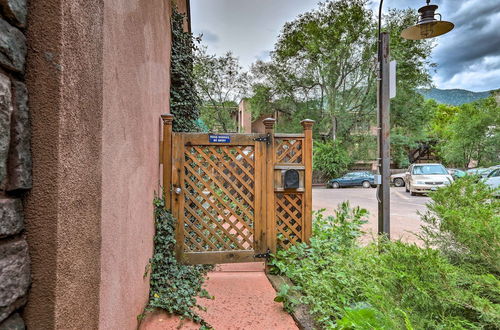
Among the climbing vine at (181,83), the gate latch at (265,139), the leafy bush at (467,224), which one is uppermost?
the climbing vine at (181,83)

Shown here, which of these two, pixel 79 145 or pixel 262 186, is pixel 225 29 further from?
pixel 79 145

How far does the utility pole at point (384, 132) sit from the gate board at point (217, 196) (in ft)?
5.41

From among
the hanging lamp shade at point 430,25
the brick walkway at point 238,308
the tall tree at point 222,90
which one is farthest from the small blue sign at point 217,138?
the tall tree at point 222,90

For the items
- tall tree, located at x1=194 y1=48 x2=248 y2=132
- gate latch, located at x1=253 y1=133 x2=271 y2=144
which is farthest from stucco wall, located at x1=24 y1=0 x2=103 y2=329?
tall tree, located at x1=194 y1=48 x2=248 y2=132

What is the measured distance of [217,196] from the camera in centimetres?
327

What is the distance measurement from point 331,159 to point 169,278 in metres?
16.4

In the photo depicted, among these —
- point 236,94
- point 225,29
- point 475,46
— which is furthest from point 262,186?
point 475,46

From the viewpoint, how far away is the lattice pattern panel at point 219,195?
10.5 feet

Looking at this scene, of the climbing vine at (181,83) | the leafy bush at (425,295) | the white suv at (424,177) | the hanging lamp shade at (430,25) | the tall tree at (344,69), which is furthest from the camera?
the tall tree at (344,69)

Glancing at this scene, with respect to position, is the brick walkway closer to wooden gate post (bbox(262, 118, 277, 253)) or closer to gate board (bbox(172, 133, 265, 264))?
gate board (bbox(172, 133, 265, 264))

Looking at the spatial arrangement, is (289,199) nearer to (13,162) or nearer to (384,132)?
(384,132)

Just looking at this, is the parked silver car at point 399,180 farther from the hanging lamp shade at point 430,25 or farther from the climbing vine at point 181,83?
the climbing vine at point 181,83

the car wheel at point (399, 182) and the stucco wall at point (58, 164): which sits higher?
the stucco wall at point (58, 164)

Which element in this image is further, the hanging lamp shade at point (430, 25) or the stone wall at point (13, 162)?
the hanging lamp shade at point (430, 25)
